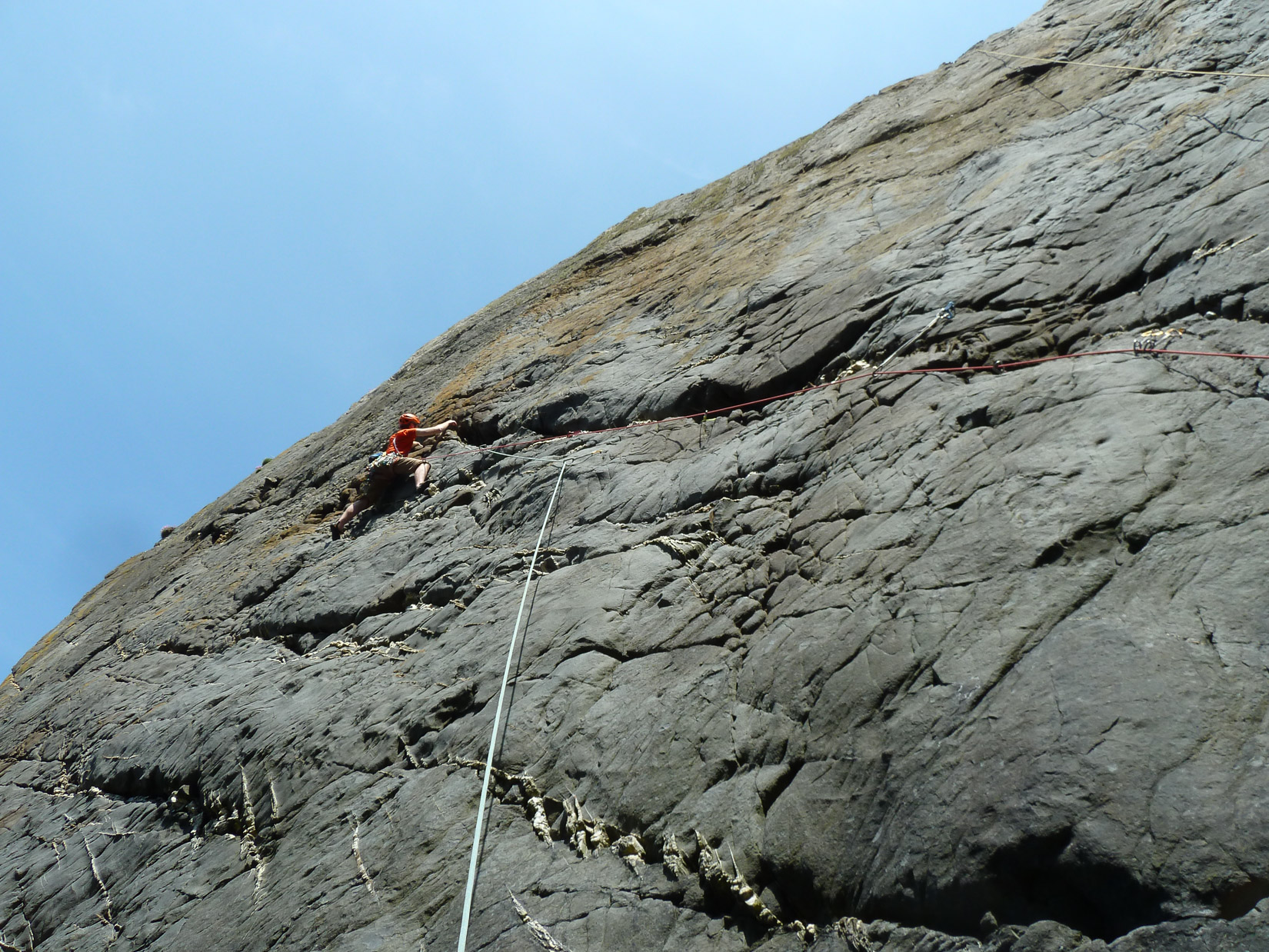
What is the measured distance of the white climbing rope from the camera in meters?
4.71

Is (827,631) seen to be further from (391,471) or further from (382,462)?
(382,462)

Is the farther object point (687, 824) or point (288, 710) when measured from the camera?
point (288, 710)

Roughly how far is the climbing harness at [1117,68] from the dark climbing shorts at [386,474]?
9604 mm

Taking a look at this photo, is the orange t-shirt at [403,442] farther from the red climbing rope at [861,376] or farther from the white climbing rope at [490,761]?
the white climbing rope at [490,761]

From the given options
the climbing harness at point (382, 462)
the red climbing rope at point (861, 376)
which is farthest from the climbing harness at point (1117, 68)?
the climbing harness at point (382, 462)

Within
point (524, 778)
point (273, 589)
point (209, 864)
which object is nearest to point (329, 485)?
point (273, 589)

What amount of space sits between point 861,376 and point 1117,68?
5120 millimetres

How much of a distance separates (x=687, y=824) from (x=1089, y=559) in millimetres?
2793

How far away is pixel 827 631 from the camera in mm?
4988

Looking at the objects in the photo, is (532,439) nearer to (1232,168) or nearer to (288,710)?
(288,710)

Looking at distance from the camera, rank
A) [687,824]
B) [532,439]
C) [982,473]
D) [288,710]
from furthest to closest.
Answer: [532,439]
[288,710]
[982,473]
[687,824]

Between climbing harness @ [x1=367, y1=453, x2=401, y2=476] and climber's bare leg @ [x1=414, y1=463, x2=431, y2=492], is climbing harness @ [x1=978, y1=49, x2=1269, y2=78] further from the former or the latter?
climbing harness @ [x1=367, y1=453, x2=401, y2=476]

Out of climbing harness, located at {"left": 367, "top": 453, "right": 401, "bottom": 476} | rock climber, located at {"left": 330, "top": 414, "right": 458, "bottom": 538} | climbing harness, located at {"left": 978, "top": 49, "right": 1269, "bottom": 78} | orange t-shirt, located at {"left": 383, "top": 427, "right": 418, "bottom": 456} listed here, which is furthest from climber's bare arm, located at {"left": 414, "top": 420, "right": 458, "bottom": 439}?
climbing harness, located at {"left": 978, "top": 49, "right": 1269, "bottom": 78}

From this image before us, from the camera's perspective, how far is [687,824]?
181 inches
